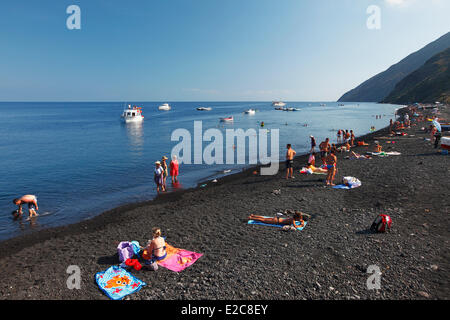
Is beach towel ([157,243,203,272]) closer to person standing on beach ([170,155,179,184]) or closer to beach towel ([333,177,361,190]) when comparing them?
beach towel ([333,177,361,190])

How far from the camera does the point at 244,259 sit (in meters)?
6.96

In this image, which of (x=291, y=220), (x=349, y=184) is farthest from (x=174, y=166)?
(x=349, y=184)

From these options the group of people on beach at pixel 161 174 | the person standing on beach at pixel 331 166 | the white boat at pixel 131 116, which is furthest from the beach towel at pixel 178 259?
the white boat at pixel 131 116

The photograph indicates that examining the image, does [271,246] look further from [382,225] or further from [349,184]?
[349,184]

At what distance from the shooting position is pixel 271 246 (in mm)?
7594

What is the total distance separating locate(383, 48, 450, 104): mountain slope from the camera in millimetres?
99488

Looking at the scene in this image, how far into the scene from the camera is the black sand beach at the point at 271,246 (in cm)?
579

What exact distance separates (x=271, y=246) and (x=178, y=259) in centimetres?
288

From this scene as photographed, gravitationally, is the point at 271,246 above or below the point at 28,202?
below

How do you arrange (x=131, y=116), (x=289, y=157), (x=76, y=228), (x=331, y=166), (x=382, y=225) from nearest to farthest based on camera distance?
1. (x=382, y=225)
2. (x=76, y=228)
3. (x=331, y=166)
4. (x=289, y=157)
5. (x=131, y=116)

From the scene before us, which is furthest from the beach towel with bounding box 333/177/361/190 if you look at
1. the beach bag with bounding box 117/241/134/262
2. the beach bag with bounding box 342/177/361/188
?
the beach bag with bounding box 117/241/134/262

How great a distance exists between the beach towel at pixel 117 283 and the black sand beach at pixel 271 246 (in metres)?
0.18
